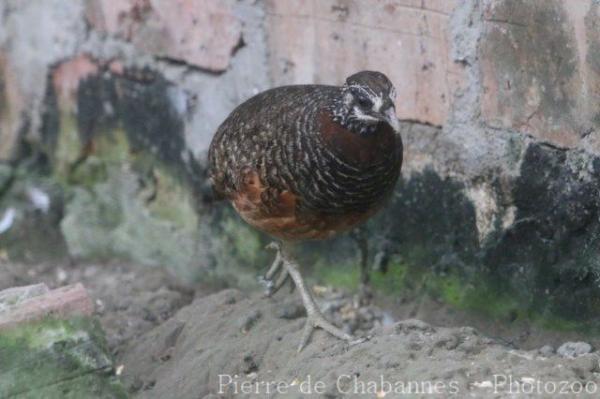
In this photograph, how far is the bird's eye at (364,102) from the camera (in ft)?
12.3

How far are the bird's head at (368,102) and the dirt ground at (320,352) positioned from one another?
27.5 inches

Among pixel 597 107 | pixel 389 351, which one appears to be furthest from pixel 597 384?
pixel 597 107

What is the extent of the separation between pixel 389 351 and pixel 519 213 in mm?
774

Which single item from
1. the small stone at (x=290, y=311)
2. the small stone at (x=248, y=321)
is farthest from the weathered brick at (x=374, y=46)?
the small stone at (x=248, y=321)

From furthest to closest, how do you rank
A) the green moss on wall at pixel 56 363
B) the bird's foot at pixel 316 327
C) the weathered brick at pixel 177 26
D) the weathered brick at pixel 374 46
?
the weathered brick at pixel 177 26 < the weathered brick at pixel 374 46 < the bird's foot at pixel 316 327 < the green moss on wall at pixel 56 363

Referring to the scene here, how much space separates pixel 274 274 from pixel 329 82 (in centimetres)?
82

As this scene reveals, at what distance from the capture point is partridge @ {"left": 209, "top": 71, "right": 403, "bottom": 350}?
152 inches

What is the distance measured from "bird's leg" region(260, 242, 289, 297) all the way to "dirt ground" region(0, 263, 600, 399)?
68 mm

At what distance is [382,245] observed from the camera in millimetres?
4758

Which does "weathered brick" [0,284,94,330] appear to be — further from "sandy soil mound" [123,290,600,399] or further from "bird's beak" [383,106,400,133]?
"bird's beak" [383,106,400,133]

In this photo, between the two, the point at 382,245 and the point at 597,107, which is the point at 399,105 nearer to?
the point at 382,245

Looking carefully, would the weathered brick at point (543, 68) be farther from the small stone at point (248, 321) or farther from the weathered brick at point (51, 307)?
the weathered brick at point (51, 307)

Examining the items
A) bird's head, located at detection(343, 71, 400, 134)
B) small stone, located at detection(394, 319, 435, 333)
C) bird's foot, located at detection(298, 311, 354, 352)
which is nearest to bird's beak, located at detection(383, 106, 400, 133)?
bird's head, located at detection(343, 71, 400, 134)

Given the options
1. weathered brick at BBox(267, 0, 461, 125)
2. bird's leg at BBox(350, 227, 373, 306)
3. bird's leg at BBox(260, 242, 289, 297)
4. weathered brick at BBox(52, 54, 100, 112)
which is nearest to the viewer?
weathered brick at BBox(267, 0, 461, 125)
